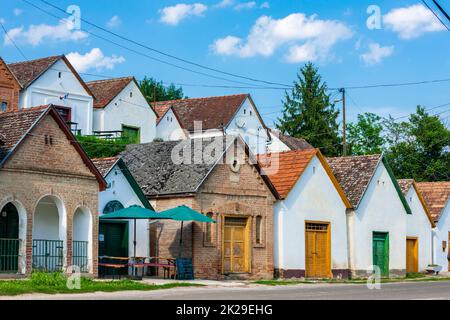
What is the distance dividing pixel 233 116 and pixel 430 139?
21107 mm

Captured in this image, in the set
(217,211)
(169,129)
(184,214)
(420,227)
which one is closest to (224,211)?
(217,211)

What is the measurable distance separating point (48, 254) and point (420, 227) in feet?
86.6

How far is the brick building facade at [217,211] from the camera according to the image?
36.3 meters

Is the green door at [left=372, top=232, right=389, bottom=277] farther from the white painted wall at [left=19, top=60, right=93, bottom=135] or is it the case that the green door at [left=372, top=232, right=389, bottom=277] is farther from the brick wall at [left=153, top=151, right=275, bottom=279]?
the white painted wall at [left=19, top=60, right=93, bottom=135]

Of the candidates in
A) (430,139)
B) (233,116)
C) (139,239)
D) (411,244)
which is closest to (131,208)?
(139,239)

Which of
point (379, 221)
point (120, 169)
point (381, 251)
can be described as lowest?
point (381, 251)

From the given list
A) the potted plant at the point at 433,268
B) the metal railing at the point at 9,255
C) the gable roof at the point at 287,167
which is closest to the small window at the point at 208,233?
the gable roof at the point at 287,167

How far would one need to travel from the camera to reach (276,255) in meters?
39.7

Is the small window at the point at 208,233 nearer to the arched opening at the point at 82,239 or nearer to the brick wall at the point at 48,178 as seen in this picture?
the brick wall at the point at 48,178

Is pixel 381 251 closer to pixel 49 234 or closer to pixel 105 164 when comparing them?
pixel 105 164

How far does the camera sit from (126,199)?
35.3 meters

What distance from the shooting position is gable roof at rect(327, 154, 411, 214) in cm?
4428

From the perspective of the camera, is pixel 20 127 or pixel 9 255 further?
pixel 20 127
